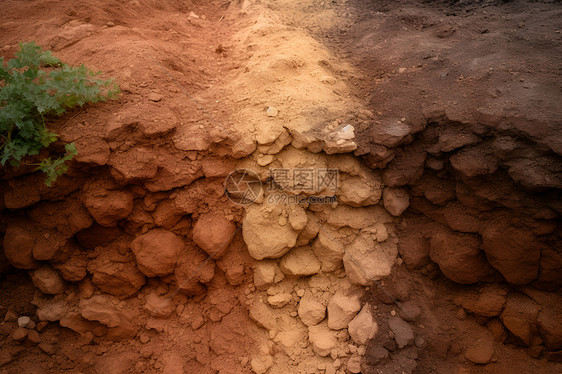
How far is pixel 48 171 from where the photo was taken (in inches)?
104

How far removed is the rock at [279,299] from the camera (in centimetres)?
293

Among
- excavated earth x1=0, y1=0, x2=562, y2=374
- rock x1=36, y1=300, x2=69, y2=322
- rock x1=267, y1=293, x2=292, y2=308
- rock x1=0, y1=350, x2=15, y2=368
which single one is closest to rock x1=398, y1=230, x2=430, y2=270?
excavated earth x1=0, y1=0, x2=562, y2=374

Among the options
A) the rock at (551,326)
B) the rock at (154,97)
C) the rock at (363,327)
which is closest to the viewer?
the rock at (551,326)

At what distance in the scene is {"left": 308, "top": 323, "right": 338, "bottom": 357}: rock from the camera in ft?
9.01

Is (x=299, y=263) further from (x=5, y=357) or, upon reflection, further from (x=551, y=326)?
(x=5, y=357)

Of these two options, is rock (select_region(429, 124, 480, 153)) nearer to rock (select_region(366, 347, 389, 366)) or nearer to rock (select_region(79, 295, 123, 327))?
rock (select_region(366, 347, 389, 366))

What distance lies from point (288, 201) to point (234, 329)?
1.22 meters

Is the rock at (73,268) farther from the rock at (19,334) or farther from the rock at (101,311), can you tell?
the rock at (19,334)

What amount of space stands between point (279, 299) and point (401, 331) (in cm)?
101

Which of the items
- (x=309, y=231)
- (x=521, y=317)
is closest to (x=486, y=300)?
(x=521, y=317)

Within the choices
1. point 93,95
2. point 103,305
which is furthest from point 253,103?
point 103,305

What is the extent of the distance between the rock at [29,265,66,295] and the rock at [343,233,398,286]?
8.09 feet

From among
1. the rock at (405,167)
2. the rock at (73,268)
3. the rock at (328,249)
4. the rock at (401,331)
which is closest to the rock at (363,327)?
the rock at (401,331)

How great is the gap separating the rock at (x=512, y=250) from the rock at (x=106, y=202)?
2.92 meters
